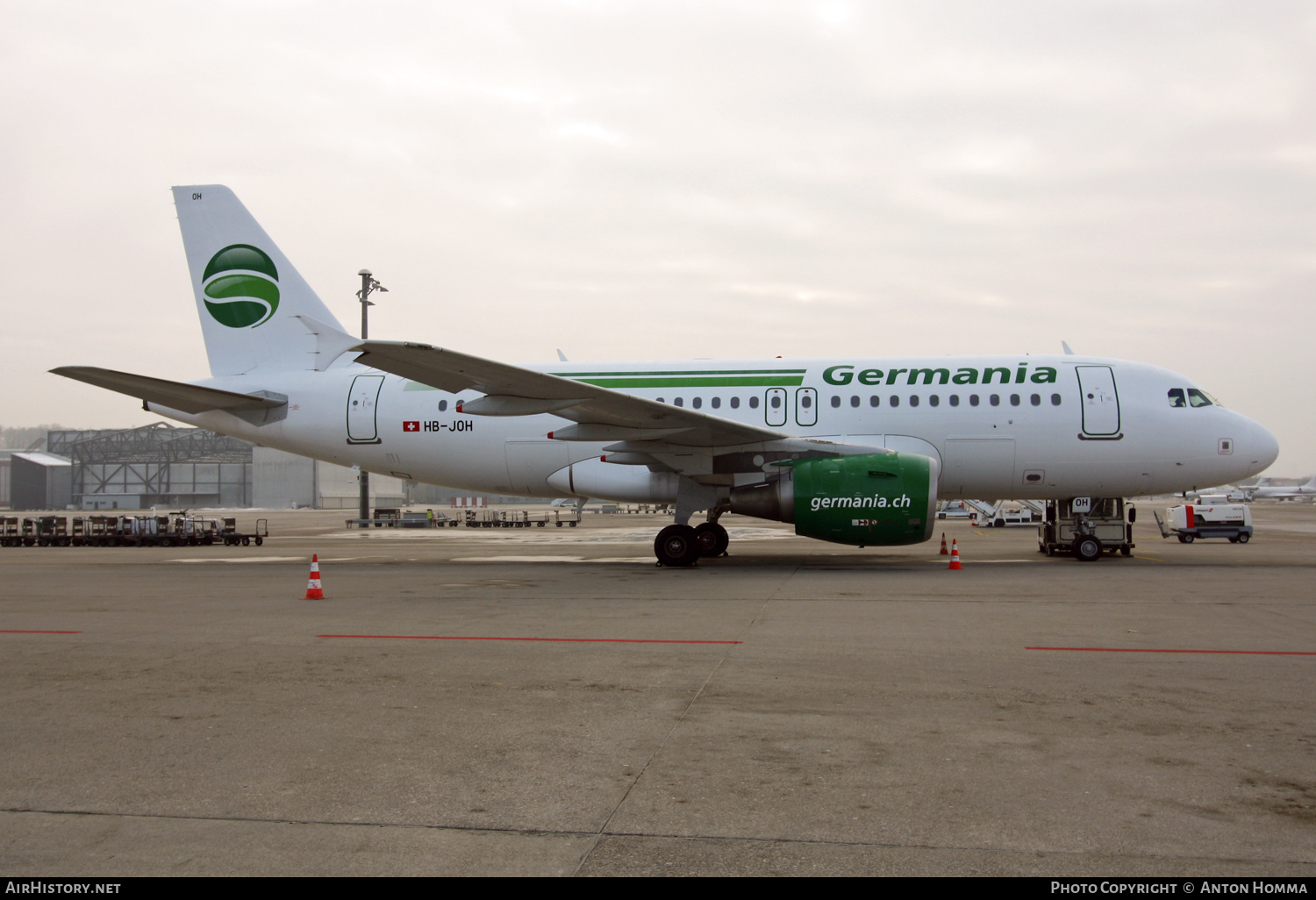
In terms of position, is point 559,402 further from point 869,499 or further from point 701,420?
point 869,499

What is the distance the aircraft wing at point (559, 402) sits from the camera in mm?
12359

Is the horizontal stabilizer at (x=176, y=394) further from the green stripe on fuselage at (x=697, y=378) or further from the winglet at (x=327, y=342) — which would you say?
the green stripe on fuselage at (x=697, y=378)

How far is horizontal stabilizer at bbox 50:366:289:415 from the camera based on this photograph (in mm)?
15211

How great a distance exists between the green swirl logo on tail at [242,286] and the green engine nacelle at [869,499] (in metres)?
11.5

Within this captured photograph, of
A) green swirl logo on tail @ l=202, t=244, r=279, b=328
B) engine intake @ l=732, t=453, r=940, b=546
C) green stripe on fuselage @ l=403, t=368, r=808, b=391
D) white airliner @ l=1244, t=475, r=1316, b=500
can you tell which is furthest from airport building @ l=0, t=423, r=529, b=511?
white airliner @ l=1244, t=475, r=1316, b=500

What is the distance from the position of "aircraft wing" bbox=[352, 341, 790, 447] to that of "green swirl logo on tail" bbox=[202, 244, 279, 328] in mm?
6199

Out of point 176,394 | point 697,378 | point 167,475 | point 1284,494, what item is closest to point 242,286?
point 176,394

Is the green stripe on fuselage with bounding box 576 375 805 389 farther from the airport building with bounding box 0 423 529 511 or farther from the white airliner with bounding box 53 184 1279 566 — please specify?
the airport building with bounding box 0 423 529 511

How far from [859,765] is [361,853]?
2309 millimetres

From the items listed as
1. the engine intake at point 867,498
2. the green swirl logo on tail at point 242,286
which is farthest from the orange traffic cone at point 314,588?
the green swirl logo on tail at point 242,286

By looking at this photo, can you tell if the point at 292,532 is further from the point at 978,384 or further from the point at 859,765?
the point at 859,765

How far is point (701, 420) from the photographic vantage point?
45.6 feet

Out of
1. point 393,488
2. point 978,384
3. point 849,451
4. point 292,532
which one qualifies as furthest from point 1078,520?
point 393,488

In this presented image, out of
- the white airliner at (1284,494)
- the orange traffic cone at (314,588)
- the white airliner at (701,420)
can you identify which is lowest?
the white airliner at (1284,494)
